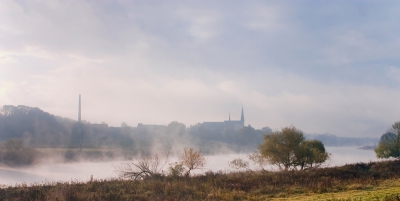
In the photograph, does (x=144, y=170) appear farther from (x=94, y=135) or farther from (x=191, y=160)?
(x=94, y=135)

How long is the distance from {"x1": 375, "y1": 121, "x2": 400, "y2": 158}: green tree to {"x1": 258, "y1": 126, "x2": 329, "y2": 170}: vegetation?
1608 centimetres

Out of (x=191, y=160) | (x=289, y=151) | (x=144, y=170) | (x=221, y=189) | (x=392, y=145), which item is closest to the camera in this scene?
(x=221, y=189)

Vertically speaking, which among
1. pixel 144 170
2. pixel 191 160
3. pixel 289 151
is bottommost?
pixel 144 170

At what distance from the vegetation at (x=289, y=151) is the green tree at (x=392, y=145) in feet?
52.8

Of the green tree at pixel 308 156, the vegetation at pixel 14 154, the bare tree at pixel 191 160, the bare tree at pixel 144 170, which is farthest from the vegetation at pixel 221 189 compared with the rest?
the vegetation at pixel 14 154

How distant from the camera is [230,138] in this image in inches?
4892

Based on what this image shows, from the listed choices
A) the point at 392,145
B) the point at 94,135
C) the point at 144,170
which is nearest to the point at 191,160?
the point at 144,170

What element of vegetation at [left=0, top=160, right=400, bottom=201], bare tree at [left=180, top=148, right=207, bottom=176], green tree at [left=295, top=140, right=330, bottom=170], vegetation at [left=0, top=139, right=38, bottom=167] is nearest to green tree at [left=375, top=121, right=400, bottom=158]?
green tree at [left=295, top=140, right=330, bottom=170]

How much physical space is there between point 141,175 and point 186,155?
189 inches

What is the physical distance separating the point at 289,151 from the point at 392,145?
20.4 meters

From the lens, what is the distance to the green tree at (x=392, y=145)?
1777 inches

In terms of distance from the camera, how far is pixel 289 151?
34.0m

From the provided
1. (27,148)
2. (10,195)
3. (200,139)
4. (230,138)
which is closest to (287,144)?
(10,195)

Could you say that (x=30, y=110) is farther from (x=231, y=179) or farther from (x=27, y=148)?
(x=231, y=179)
